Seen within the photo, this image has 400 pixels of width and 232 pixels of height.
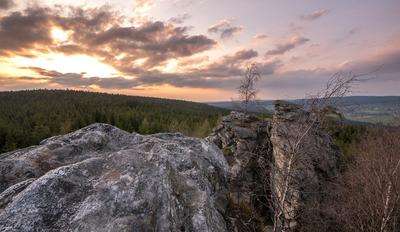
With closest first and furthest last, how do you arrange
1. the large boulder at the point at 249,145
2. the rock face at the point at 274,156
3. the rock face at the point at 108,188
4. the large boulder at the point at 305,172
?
1. the rock face at the point at 108,188
2. the large boulder at the point at 305,172
3. the rock face at the point at 274,156
4. the large boulder at the point at 249,145

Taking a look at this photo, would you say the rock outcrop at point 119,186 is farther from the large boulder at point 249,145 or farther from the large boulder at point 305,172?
the large boulder at point 249,145

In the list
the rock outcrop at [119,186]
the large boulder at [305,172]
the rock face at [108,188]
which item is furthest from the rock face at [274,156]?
the rock face at [108,188]

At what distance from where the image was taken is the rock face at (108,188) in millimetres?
5797

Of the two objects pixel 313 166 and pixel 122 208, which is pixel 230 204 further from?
pixel 313 166

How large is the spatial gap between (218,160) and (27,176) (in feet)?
19.9

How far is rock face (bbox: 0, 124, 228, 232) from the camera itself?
5797 millimetres

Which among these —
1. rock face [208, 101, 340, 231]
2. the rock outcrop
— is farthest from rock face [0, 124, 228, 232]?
rock face [208, 101, 340, 231]

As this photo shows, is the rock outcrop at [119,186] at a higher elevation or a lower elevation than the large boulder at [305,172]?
higher

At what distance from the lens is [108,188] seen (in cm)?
651

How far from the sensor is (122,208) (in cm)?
627

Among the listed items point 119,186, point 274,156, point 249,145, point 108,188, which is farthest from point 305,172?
point 108,188

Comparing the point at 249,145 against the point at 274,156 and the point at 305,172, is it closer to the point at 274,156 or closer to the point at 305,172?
the point at 274,156

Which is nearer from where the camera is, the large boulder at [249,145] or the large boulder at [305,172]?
the large boulder at [305,172]

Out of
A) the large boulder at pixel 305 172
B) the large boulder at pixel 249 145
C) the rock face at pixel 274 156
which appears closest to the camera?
the large boulder at pixel 305 172
